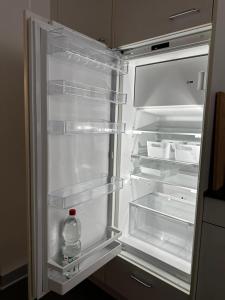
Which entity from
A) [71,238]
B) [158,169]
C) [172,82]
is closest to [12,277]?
[71,238]

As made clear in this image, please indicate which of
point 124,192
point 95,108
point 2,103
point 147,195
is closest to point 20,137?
point 2,103

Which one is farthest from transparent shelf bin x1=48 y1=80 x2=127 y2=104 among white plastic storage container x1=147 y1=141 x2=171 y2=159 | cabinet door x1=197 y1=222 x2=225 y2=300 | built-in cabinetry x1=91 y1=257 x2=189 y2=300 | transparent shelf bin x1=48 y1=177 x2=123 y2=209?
built-in cabinetry x1=91 y1=257 x2=189 y2=300

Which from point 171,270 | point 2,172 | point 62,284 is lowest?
point 171,270

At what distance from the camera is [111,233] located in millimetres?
1366

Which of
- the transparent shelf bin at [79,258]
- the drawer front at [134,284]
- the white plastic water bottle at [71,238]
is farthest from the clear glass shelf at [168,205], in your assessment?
the white plastic water bottle at [71,238]

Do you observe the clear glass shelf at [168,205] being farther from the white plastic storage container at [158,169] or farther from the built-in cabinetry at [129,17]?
the built-in cabinetry at [129,17]

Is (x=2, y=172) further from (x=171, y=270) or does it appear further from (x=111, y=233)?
(x=171, y=270)

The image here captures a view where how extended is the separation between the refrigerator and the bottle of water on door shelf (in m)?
0.03

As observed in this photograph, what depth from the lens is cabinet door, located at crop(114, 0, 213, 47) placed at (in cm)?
96

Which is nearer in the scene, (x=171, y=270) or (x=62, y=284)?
(x=62, y=284)

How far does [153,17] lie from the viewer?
1.10m

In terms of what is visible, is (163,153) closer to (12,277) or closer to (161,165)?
(161,165)

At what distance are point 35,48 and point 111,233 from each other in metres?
1.09

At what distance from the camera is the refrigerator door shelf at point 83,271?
92 centimetres
